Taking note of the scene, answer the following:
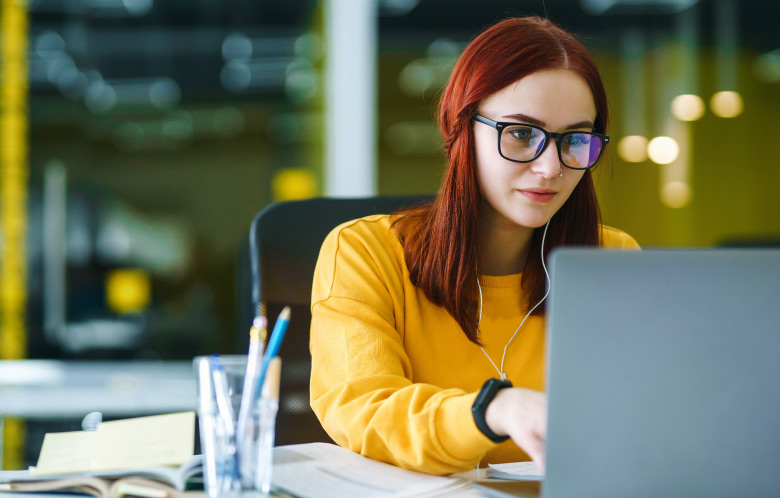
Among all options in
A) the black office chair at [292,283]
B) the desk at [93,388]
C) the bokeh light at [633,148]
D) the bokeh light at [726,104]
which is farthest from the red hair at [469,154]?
the bokeh light at [726,104]

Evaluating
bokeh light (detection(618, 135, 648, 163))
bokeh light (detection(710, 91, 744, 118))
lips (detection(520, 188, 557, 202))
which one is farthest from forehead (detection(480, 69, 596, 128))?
bokeh light (detection(710, 91, 744, 118))

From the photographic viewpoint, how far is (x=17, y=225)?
10.0 ft

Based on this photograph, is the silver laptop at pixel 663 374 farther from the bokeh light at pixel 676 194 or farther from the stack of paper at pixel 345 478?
the bokeh light at pixel 676 194

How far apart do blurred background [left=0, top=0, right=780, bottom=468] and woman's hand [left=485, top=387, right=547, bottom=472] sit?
7.00 feet

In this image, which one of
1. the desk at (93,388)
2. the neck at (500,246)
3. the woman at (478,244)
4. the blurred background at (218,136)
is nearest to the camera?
the woman at (478,244)

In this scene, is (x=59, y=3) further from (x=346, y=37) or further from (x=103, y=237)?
(x=346, y=37)

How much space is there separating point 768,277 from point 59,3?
320 centimetres

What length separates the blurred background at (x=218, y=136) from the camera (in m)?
3.07

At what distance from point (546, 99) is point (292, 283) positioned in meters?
0.59

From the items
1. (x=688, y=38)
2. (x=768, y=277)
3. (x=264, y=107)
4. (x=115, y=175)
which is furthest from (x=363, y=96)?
(x=768, y=277)

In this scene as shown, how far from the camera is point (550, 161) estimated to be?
1180 mm

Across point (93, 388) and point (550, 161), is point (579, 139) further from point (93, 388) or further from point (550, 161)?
point (93, 388)

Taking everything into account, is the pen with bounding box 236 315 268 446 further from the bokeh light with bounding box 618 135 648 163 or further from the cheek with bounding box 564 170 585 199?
the bokeh light with bounding box 618 135 648 163

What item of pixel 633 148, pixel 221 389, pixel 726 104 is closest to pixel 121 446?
pixel 221 389
